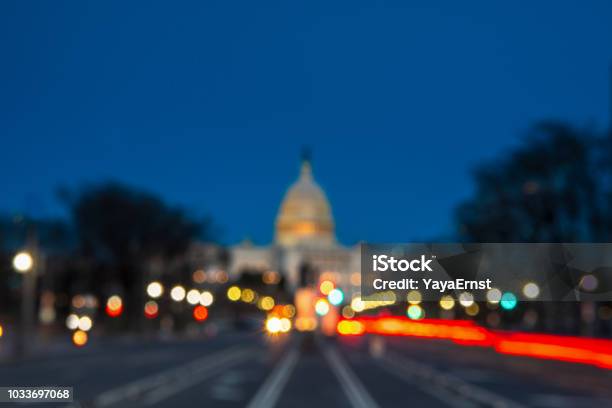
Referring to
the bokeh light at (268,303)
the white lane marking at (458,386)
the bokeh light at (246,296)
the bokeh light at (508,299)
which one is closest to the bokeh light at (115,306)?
the white lane marking at (458,386)

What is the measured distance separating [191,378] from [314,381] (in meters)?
3.61

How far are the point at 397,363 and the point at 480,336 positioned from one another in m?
18.7

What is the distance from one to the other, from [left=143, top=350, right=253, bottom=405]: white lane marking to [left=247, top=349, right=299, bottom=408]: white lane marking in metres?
1.96

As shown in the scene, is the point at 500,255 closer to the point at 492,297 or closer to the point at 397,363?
the point at 492,297

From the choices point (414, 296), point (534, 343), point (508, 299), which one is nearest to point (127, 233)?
point (534, 343)

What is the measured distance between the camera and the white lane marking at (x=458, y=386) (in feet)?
91.5

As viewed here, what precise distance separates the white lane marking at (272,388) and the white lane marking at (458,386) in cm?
419

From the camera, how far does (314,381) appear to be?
1479 inches

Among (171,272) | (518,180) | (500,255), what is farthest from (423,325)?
(500,255)

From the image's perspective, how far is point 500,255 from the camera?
17609 millimetres

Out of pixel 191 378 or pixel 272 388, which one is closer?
pixel 272 388

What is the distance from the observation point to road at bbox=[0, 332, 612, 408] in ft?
92.9

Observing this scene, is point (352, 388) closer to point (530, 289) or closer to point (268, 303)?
point (530, 289)
